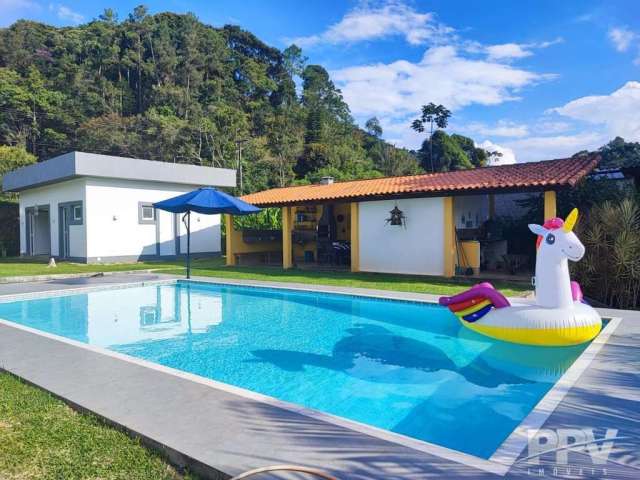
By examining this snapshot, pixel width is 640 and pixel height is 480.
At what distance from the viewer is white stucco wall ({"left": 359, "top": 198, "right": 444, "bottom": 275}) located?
46.8 feet

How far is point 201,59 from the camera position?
2264 inches

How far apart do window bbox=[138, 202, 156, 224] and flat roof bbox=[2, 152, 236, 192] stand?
1.31 metres

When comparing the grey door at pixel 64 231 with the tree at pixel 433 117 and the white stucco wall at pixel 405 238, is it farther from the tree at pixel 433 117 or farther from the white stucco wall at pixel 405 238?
the tree at pixel 433 117

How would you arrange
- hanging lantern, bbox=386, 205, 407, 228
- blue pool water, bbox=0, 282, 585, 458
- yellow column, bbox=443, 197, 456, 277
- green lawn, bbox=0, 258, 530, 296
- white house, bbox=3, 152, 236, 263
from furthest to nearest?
1. white house, bbox=3, 152, 236, 263
2. hanging lantern, bbox=386, 205, 407, 228
3. yellow column, bbox=443, 197, 456, 277
4. green lawn, bbox=0, 258, 530, 296
5. blue pool water, bbox=0, 282, 585, 458

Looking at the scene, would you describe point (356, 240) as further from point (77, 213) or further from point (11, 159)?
point (11, 159)

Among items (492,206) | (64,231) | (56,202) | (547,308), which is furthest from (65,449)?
(56,202)

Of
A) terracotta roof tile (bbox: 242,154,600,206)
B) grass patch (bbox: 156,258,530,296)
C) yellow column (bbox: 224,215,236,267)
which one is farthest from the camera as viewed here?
yellow column (bbox: 224,215,236,267)

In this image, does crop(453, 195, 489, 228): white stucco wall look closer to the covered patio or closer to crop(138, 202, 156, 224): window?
the covered patio

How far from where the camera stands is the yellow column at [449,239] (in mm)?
13875

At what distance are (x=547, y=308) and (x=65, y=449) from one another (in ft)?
21.7

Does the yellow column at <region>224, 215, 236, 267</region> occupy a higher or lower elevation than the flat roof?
lower

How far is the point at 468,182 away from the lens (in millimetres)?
13836

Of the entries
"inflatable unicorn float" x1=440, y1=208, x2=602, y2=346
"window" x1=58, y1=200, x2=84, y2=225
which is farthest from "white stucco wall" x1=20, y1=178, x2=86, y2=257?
"inflatable unicorn float" x1=440, y1=208, x2=602, y2=346

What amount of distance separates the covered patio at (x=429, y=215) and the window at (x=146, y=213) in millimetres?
4792
